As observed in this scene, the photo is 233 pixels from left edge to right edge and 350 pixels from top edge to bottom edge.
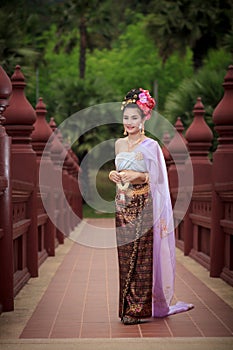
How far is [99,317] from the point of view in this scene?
690 cm

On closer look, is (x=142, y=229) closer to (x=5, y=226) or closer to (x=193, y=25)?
(x=5, y=226)

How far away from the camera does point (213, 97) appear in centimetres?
2781

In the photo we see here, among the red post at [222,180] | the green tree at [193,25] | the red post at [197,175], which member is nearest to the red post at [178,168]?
the red post at [197,175]

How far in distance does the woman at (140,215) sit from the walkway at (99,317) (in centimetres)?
28

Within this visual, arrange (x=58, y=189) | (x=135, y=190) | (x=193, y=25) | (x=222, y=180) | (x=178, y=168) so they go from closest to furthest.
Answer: (x=135, y=190) < (x=222, y=180) < (x=178, y=168) < (x=58, y=189) < (x=193, y=25)

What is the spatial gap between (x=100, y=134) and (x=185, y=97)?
1076 cm

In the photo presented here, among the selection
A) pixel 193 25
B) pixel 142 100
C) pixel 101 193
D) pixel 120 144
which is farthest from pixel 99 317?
pixel 193 25

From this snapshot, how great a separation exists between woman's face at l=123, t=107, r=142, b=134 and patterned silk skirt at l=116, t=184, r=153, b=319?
51 cm

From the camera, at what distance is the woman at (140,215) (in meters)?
6.60

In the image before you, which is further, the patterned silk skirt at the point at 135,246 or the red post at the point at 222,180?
the red post at the point at 222,180

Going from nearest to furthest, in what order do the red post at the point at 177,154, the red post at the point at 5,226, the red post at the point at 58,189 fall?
the red post at the point at 5,226 → the red post at the point at 177,154 → the red post at the point at 58,189

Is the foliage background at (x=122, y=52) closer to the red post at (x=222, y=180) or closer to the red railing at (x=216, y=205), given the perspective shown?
the red railing at (x=216, y=205)

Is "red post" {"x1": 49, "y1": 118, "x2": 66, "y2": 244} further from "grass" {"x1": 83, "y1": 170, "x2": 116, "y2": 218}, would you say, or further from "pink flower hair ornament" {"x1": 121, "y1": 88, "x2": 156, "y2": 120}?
"grass" {"x1": 83, "y1": 170, "x2": 116, "y2": 218}

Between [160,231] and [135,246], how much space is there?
0.89 ft
